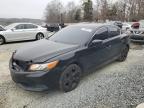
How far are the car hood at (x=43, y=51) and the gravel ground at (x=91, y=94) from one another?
0.84 m

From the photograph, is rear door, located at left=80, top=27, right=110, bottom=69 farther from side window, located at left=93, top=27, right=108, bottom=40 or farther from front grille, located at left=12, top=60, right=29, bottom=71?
front grille, located at left=12, top=60, right=29, bottom=71

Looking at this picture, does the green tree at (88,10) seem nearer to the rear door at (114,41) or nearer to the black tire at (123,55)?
the black tire at (123,55)

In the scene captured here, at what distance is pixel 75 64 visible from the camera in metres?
4.45

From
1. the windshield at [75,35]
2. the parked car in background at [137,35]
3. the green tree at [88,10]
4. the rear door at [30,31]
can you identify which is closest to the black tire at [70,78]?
the windshield at [75,35]

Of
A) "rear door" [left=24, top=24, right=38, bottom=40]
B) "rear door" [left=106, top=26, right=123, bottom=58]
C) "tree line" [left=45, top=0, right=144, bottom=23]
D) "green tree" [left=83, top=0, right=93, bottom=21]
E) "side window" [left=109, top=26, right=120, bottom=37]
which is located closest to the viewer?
"rear door" [left=106, top=26, right=123, bottom=58]

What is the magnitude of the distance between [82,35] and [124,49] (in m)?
2.26

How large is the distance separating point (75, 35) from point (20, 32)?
7.89m

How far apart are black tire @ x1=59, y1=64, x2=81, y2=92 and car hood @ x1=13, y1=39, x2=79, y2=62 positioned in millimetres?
416

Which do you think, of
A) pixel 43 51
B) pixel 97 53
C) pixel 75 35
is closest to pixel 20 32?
pixel 75 35

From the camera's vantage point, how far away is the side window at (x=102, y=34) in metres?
5.23

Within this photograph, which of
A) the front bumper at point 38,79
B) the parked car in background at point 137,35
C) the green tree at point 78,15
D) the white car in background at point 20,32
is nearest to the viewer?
the front bumper at point 38,79

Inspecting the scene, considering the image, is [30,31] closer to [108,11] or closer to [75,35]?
[75,35]

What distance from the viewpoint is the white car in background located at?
38.7ft

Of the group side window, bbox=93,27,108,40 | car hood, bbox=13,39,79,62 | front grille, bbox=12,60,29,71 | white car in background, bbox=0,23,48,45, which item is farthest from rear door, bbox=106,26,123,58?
white car in background, bbox=0,23,48,45
